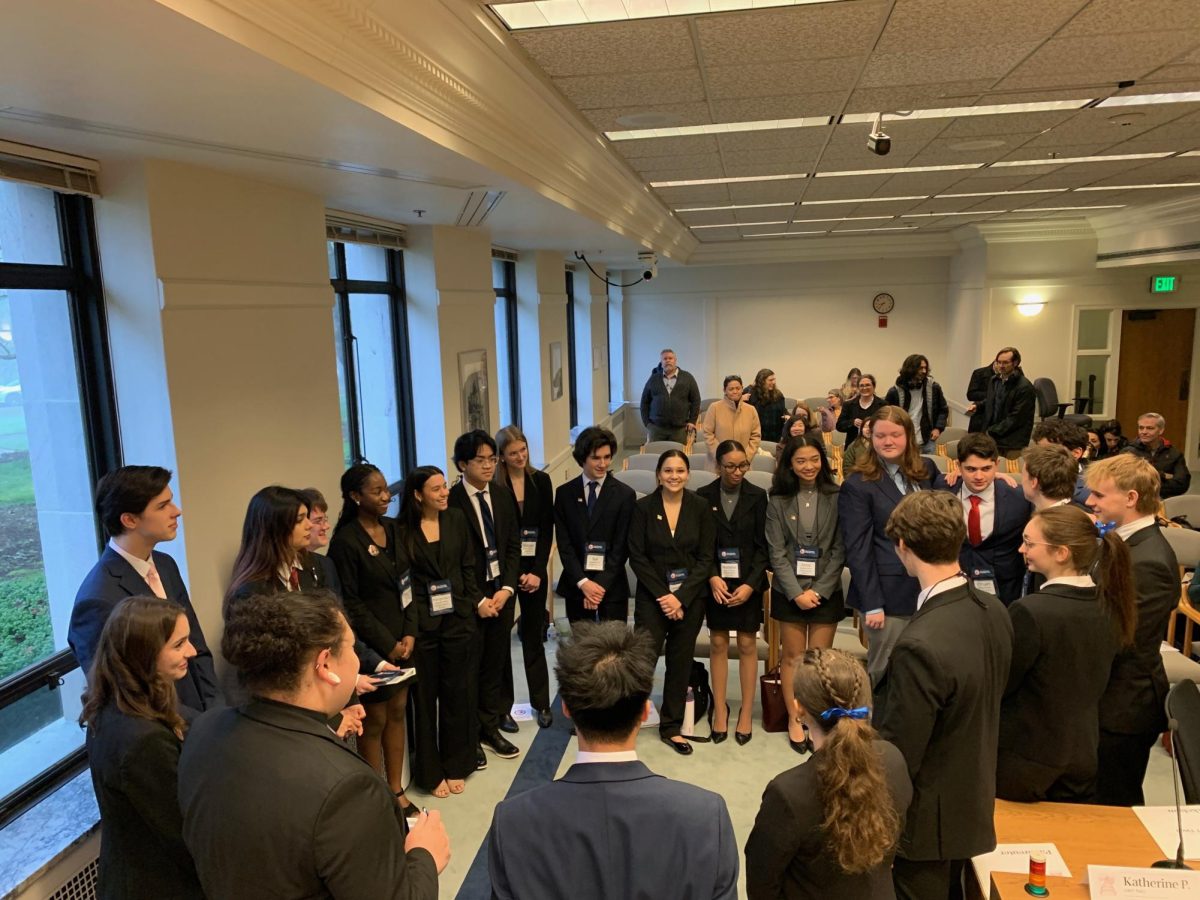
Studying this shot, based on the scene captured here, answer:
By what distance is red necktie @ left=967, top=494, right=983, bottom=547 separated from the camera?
11.5 feet

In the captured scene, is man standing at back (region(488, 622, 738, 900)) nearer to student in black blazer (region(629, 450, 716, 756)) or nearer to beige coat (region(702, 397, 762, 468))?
student in black blazer (region(629, 450, 716, 756))

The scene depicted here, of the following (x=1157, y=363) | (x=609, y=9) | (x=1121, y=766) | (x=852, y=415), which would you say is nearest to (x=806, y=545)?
(x=1121, y=766)

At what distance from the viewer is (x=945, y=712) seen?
202cm

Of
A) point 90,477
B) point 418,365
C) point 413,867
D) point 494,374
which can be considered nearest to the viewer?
point 413,867

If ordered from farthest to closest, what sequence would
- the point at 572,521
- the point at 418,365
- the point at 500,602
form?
the point at 418,365 < the point at 572,521 < the point at 500,602

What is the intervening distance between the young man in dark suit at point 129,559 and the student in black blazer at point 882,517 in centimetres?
267

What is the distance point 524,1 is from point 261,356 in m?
1.76

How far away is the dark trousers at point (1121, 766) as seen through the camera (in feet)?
8.54

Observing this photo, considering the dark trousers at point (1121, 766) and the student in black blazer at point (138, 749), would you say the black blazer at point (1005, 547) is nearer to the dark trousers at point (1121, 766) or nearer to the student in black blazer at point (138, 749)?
the dark trousers at point (1121, 766)

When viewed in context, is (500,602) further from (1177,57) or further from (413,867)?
(1177,57)

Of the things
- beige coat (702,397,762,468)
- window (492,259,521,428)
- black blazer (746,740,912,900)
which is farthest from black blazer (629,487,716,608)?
window (492,259,521,428)

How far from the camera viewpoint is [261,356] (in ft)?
10.7

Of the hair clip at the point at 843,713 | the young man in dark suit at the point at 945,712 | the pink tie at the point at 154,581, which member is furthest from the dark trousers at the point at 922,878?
the pink tie at the point at 154,581

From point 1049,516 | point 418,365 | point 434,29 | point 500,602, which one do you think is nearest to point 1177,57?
point 1049,516
